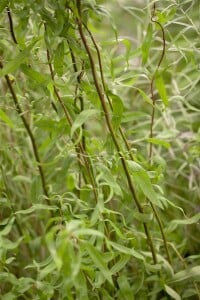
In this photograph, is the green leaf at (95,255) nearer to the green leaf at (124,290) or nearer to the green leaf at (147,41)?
the green leaf at (124,290)

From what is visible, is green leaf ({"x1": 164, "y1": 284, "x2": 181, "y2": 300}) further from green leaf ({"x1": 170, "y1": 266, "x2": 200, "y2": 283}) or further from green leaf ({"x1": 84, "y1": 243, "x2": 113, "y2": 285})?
green leaf ({"x1": 84, "y1": 243, "x2": 113, "y2": 285})

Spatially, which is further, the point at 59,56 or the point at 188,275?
the point at 188,275

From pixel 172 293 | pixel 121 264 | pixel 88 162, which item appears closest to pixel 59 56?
pixel 88 162

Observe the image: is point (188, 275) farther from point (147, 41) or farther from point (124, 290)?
point (147, 41)

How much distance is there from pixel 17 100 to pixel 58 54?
180 mm

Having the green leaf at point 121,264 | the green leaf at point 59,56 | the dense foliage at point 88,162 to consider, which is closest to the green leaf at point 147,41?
the dense foliage at point 88,162

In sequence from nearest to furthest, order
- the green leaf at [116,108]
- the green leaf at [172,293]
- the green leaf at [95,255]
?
1. the green leaf at [95,255]
2. the green leaf at [116,108]
3. the green leaf at [172,293]

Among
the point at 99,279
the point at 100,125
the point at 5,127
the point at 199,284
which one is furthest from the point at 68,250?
the point at 100,125

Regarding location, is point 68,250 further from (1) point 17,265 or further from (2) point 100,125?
(2) point 100,125

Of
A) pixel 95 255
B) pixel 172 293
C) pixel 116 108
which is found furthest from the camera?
pixel 172 293

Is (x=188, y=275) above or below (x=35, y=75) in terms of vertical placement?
below

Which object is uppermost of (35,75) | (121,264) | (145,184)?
(35,75)

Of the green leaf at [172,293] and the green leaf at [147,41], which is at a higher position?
the green leaf at [147,41]

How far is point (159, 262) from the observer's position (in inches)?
35.4
